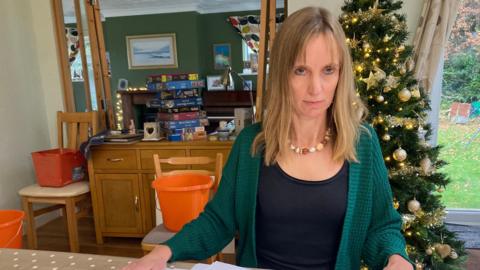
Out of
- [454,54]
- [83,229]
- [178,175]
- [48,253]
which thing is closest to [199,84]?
[178,175]

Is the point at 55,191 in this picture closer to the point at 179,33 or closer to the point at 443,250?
the point at 443,250

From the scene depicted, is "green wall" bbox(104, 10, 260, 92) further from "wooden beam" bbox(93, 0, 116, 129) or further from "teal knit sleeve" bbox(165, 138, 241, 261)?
"teal knit sleeve" bbox(165, 138, 241, 261)

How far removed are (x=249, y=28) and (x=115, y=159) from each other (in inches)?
107

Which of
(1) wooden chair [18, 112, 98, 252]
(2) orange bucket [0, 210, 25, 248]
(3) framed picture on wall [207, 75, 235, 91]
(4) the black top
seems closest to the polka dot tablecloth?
(4) the black top

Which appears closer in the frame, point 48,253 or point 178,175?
point 48,253

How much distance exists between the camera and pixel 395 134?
188 centimetres

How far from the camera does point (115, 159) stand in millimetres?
2604

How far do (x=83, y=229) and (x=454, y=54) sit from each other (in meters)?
3.47

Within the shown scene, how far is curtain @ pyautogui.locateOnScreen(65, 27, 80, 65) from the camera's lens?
302 centimetres

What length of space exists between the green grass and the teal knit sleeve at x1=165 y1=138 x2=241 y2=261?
96.7 inches

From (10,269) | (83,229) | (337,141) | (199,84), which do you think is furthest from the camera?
(83,229)

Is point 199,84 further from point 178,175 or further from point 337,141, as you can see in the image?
point 337,141

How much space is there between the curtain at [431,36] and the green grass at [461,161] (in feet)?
2.61

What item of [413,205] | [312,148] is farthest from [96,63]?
[413,205]
